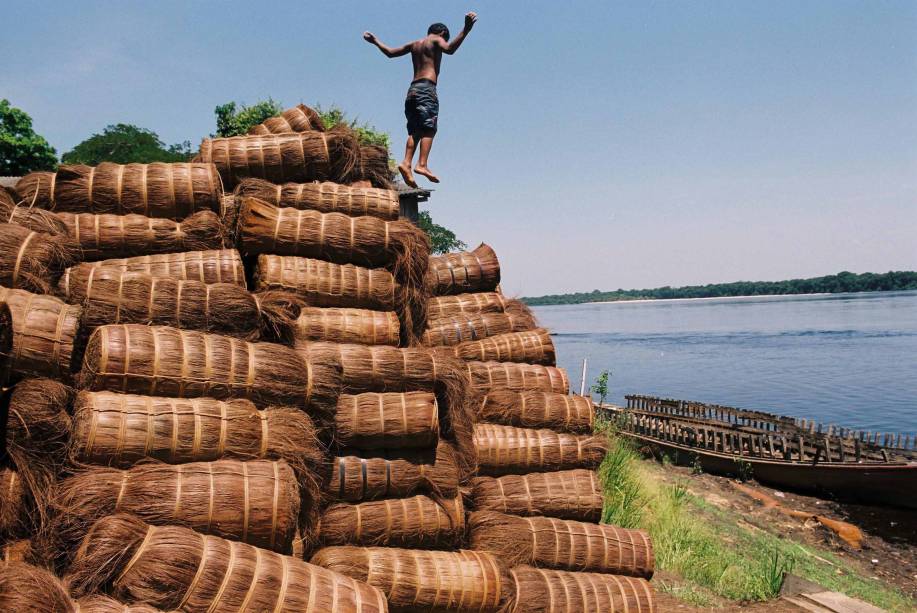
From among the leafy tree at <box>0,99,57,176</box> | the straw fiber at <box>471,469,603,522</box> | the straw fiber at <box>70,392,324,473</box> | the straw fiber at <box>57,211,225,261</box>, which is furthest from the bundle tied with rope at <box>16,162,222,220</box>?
the leafy tree at <box>0,99,57,176</box>

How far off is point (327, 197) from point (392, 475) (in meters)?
3.81

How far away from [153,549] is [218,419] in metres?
1.31

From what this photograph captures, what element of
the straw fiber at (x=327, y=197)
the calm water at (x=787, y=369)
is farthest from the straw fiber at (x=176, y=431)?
the calm water at (x=787, y=369)

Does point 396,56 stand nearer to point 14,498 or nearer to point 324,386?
point 324,386

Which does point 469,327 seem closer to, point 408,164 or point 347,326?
point 347,326

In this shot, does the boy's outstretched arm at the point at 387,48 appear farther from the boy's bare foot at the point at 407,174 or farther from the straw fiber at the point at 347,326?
the straw fiber at the point at 347,326

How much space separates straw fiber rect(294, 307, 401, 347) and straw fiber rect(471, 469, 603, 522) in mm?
2303

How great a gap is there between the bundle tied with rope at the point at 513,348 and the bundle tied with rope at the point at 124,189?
416 centimetres

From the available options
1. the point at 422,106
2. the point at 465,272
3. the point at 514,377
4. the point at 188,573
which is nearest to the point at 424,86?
the point at 422,106

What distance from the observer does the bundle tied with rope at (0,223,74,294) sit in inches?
233

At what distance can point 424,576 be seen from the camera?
6.68 meters

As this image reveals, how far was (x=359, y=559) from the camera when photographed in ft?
21.6

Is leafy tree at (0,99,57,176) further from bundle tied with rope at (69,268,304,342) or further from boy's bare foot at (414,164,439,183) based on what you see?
bundle tied with rope at (69,268,304,342)

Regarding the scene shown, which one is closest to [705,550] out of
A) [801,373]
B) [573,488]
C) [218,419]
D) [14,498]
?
[573,488]
